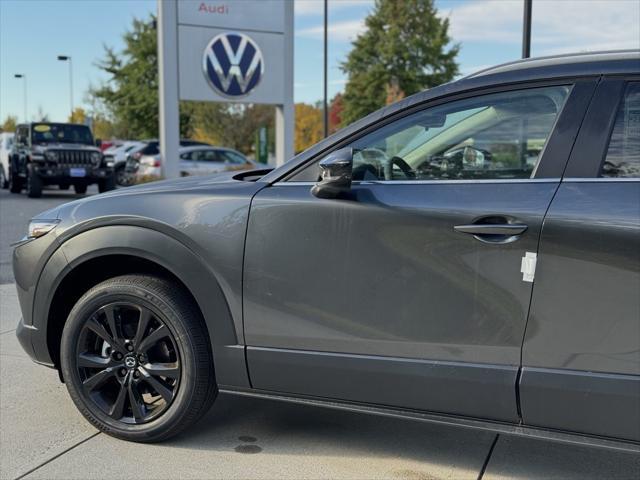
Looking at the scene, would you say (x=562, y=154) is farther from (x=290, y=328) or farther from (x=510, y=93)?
(x=290, y=328)

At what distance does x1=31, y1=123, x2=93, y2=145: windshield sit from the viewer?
17.3 metres

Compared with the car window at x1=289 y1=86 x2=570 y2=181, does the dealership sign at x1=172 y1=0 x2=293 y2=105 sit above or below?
above

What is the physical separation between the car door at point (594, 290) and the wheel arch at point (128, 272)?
131 cm

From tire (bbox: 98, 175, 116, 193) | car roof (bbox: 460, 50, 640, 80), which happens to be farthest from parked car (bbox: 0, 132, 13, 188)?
car roof (bbox: 460, 50, 640, 80)

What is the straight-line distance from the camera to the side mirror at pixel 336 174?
2660 millimetres

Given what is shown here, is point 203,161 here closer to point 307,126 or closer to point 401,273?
point 401,273

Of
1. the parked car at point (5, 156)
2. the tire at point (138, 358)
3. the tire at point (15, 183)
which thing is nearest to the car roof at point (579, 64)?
the tire at point (138, 358)

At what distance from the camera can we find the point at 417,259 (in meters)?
2.62

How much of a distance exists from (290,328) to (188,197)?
2.56 feet

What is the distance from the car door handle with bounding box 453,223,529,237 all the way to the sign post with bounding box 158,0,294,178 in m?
14.1

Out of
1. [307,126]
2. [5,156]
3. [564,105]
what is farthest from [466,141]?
[307,126]

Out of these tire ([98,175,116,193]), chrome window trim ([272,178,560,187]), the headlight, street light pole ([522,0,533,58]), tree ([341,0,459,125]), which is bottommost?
tire ([98,175,116,193])

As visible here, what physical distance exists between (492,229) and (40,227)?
225 cm

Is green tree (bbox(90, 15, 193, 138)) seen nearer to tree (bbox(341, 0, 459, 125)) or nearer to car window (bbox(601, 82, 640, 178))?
tree (bbox(341, 0, 459, 125))
